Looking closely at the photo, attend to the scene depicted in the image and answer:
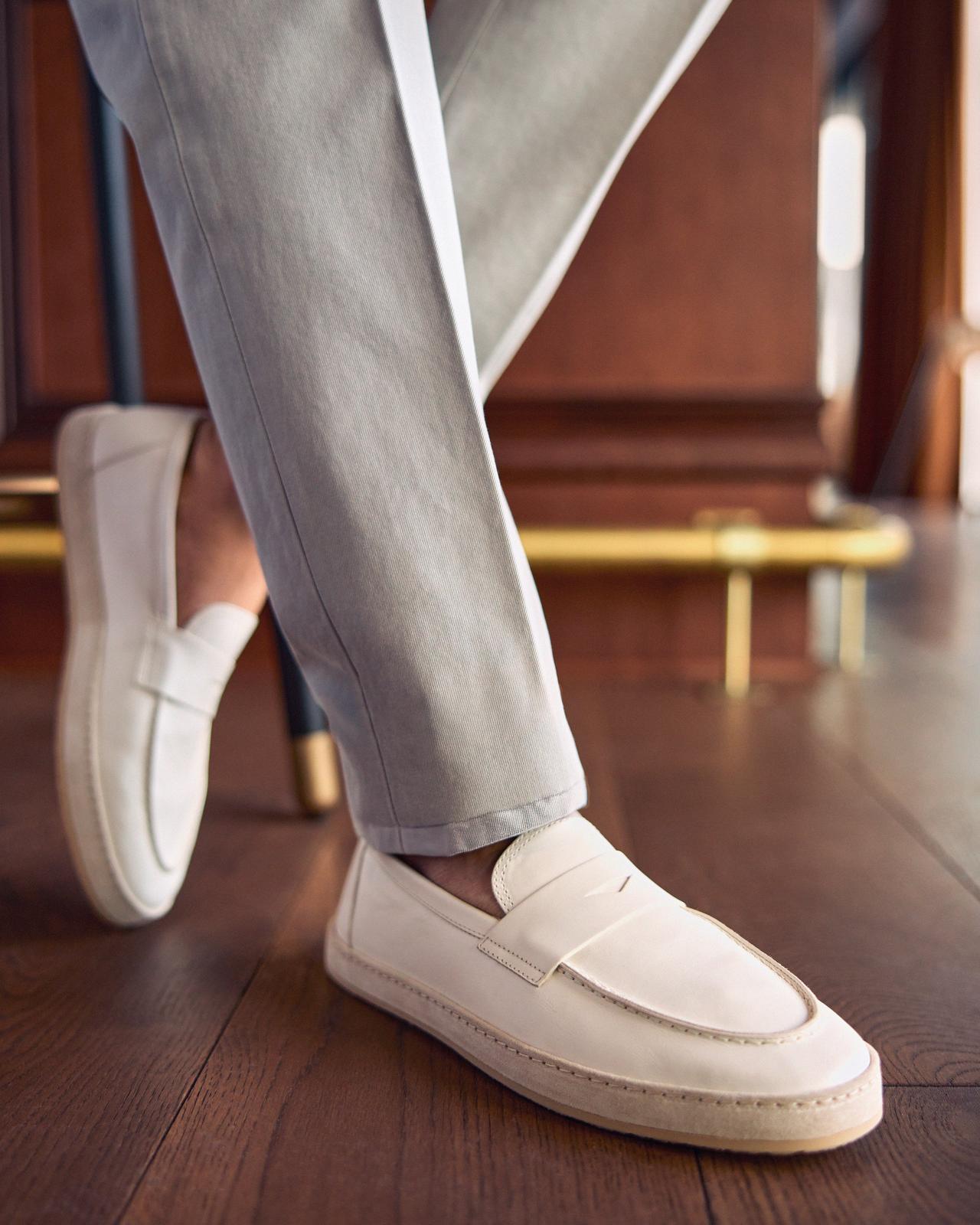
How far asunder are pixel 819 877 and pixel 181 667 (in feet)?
1.18

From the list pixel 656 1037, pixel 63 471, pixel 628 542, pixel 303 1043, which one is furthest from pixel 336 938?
pixel 628 542

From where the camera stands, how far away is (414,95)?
0.37 meters

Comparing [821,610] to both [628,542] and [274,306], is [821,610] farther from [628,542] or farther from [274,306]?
[274,306]

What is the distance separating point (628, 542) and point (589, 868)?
778 mm

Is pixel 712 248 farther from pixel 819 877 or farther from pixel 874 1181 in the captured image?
pixel 874 1181

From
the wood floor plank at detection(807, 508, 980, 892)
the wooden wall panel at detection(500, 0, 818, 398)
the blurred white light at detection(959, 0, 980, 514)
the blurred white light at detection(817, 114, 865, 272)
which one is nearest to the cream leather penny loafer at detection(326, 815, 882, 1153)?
the wood floor plank at detection(807, 508, 980, 892)

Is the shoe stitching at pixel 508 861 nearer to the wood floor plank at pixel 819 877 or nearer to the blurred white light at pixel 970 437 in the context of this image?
the wood floor plank at pixel 819 877

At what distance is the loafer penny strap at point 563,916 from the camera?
0.37 metres

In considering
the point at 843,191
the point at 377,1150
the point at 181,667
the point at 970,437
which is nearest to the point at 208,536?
the point at 181,667

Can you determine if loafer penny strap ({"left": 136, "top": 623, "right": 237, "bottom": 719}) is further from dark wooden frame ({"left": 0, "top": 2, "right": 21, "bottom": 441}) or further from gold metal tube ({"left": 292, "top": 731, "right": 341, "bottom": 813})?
dark wooden frame ({"left": 0, "top": 2, "right": 21, "bottom": 441})

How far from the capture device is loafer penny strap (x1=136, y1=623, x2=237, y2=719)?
512 millimetres

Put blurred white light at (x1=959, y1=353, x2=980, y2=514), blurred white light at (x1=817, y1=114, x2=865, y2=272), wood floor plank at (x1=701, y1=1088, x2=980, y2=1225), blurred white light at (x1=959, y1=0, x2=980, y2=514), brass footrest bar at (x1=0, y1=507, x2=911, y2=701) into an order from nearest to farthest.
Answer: wood floor plank at (x1=701, y1=1088, x2=980, y2=1225) < brass footrest bar at (x1=0, y1=507, x2=911, y2=701) < blurred white light at (x1=959, y1=0, x2=980, y2=514) < blurred white light at (x1=959, y1=353, x2=980, y2=514) < blurred white light at (x1=817, y1=114, x2=865, y2=272)

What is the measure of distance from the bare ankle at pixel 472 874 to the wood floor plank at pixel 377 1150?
0.06 metres

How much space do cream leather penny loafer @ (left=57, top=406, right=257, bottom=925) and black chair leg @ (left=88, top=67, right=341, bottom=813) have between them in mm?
132
